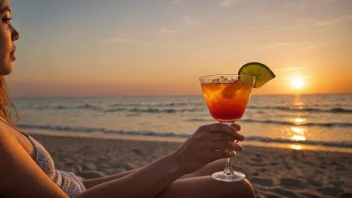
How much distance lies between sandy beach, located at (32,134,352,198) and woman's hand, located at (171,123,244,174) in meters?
3.04

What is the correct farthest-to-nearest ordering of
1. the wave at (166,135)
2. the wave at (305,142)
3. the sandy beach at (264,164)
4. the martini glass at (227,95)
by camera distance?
the wave at (166,135)
the wave at (305,142)
the sandy beach at (264,164)
the martini glass at (227,95)

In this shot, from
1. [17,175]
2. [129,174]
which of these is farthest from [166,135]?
[17,175]

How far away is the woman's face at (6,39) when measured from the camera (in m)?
1.57

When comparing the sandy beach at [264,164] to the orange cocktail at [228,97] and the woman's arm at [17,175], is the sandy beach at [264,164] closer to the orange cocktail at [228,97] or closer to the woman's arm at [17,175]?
the orange cocktail at [228,97]

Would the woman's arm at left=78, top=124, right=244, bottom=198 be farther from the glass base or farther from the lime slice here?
the lime slice

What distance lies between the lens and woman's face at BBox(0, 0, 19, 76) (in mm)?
1570

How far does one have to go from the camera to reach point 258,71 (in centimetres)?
196

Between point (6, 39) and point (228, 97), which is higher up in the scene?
point (6, 39)

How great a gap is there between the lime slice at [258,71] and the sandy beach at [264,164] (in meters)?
2.62

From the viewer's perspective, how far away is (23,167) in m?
1.29

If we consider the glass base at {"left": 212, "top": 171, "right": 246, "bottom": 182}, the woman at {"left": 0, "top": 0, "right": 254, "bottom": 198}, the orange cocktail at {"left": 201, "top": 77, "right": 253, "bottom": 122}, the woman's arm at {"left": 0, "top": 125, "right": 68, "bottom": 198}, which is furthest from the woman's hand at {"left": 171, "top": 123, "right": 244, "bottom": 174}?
the woman's arm at {"left": 0, "top": 125, "right": 68, "bottom": 198}

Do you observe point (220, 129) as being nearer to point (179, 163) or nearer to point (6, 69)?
point (179, 163)

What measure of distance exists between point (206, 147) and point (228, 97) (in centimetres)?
55

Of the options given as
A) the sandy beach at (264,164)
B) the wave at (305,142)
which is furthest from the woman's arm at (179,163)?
the wave at (305,142)
